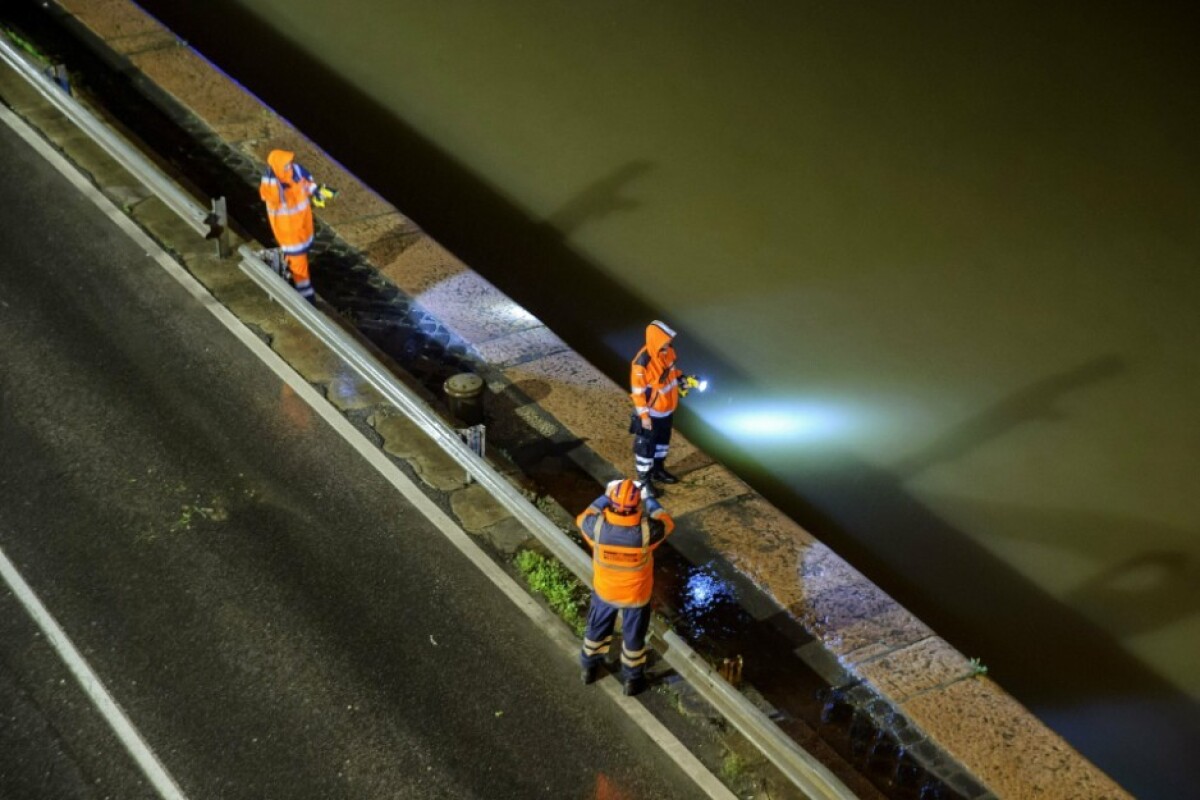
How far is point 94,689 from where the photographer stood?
8.92 metres

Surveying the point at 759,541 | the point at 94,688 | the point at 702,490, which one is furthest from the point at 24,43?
the point at 759,541

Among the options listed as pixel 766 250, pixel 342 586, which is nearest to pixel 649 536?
pixel 342 586

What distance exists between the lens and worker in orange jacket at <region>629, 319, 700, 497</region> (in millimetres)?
10516

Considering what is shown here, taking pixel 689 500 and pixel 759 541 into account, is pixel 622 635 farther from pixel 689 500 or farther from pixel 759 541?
pixel 689 500

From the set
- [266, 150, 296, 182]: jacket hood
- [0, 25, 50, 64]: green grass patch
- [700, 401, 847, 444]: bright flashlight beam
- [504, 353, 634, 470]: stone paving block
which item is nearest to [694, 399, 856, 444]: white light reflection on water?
[700, 401, 847, 444]: bright flashlight beam

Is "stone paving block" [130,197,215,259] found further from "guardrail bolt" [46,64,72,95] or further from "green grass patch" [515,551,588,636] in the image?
"green grass patch" [515,551,588,636]

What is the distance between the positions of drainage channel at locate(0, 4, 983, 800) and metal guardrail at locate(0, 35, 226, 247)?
106 cm

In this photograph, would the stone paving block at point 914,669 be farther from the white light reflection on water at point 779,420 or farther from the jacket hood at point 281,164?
the jacket hood at point 281,164

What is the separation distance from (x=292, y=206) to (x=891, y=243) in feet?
24.0

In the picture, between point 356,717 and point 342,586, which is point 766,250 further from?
point 356,717

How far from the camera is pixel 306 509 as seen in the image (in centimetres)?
1056

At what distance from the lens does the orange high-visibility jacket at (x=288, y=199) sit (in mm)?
12188

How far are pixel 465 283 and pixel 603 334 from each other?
1.93 m

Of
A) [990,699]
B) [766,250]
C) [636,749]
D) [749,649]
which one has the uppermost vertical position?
[766,250]
